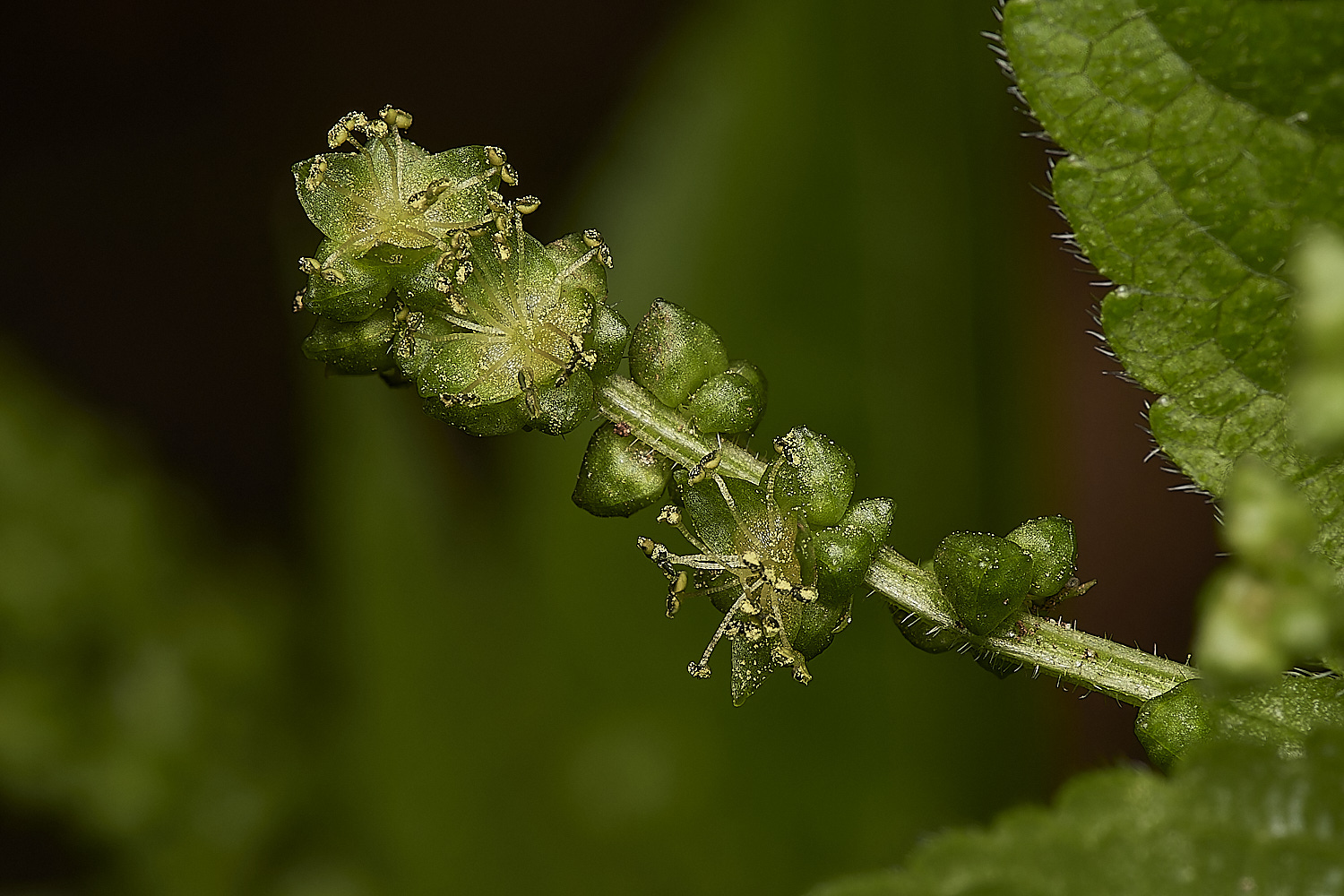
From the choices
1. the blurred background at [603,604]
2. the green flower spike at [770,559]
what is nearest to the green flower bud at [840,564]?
the green flower spike at [770,559]

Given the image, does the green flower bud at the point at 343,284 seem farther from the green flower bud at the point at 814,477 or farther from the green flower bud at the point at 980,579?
the green flower bud at the point at 980,579

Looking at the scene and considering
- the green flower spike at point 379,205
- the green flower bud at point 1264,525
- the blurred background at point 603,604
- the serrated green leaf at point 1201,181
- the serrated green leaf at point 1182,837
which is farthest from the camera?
the blurred background at point 603,604

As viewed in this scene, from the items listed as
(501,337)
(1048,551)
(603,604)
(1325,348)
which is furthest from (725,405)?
(603,604)

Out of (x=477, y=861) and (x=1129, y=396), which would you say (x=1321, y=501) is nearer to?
(x=477, y=861)

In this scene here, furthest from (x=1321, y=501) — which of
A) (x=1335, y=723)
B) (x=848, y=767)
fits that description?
(x=848, y=767)

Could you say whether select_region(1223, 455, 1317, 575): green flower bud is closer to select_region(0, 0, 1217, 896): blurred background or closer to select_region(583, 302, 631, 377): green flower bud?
select_region(583, 302, 631, 377): green flower bud

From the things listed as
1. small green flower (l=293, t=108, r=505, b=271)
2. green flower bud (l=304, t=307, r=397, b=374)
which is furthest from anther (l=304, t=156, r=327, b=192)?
green flower bud (l=304, t=307, r=397, b=374)

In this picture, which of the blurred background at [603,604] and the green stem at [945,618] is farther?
the blurred background at [603,604]
